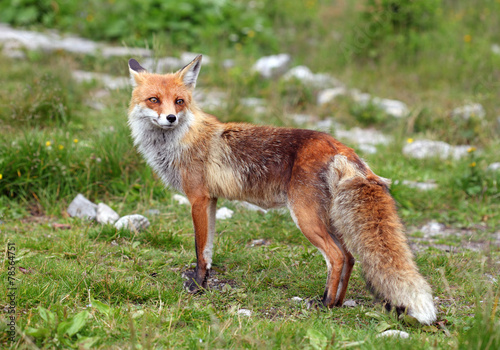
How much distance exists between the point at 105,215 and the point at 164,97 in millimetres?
2024

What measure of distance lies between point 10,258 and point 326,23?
12.5 meters

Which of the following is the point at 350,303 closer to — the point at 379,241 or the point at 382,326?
the point at 382,326

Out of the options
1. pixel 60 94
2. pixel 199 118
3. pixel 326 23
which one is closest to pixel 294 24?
pixel 326 23

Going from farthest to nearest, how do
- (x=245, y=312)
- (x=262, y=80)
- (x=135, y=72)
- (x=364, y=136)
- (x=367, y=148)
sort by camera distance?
(x=262, y=80) < (x=364, y=136) < (x=367, y=148) < (x=135, y=72) < (x=245, y=312)

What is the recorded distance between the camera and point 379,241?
3.43 metres

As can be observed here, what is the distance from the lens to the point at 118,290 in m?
3.81

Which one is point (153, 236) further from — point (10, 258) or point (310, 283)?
point (310, 283)

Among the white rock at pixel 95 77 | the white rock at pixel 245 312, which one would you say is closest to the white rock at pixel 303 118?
the white rock at pixel 95 77

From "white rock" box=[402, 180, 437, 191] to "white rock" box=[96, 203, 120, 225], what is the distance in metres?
4.06

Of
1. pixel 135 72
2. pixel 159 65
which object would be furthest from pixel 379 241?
pixel 159 65

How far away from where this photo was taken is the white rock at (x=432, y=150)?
7645 mm

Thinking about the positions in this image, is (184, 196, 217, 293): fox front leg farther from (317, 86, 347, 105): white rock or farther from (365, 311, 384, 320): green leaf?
(317, 86, 347, 105): white rock

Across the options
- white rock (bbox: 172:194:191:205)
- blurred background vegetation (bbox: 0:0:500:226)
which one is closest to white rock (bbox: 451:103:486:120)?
blurred background vegetation (bbox: 0:0:500:226)

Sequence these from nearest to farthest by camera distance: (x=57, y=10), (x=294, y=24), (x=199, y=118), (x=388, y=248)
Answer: (x=388, y=248) < (x=199, y=118) < (x=57, y=10) < (x=294, y=24)
